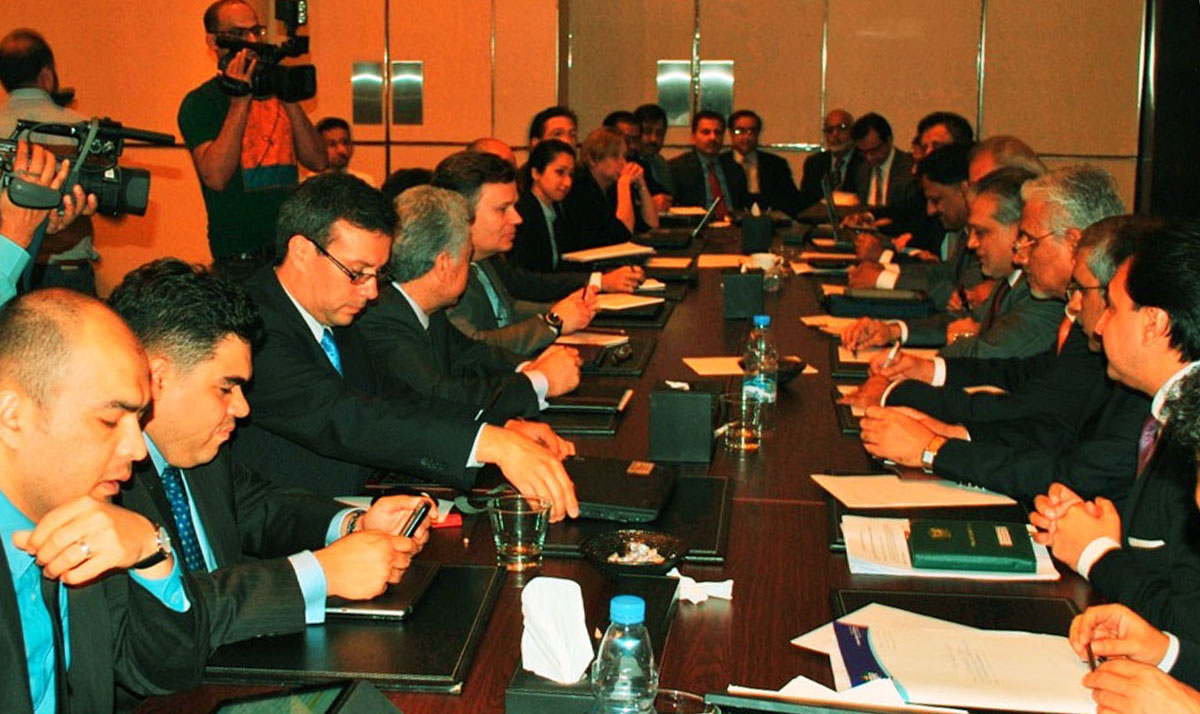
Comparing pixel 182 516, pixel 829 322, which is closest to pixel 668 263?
pixel 829 322

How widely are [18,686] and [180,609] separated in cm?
25

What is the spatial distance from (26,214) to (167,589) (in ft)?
4.88

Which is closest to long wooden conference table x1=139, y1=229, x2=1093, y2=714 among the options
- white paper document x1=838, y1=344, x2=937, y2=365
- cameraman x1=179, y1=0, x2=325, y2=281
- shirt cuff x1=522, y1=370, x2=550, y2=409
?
shirt cuff x1=522, y1=370, x2=550, y2=409

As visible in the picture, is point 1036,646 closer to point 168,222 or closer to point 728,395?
point 728,395

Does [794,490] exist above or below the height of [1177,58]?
below

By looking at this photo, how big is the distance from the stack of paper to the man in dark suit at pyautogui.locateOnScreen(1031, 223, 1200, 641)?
280mm

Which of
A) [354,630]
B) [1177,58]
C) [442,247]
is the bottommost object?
[354,630]

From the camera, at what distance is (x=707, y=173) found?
952 cm

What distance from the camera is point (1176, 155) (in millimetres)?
5875

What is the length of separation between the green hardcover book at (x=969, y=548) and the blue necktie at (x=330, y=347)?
1.40 meters

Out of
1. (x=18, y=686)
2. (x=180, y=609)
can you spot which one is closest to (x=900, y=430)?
(x=180, y=609)

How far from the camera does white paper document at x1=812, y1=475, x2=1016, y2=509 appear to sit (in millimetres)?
2494

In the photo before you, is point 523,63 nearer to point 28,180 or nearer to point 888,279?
point 888,279

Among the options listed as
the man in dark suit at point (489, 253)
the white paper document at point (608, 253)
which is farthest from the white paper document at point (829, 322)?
the white paper document at point (608, 253)
